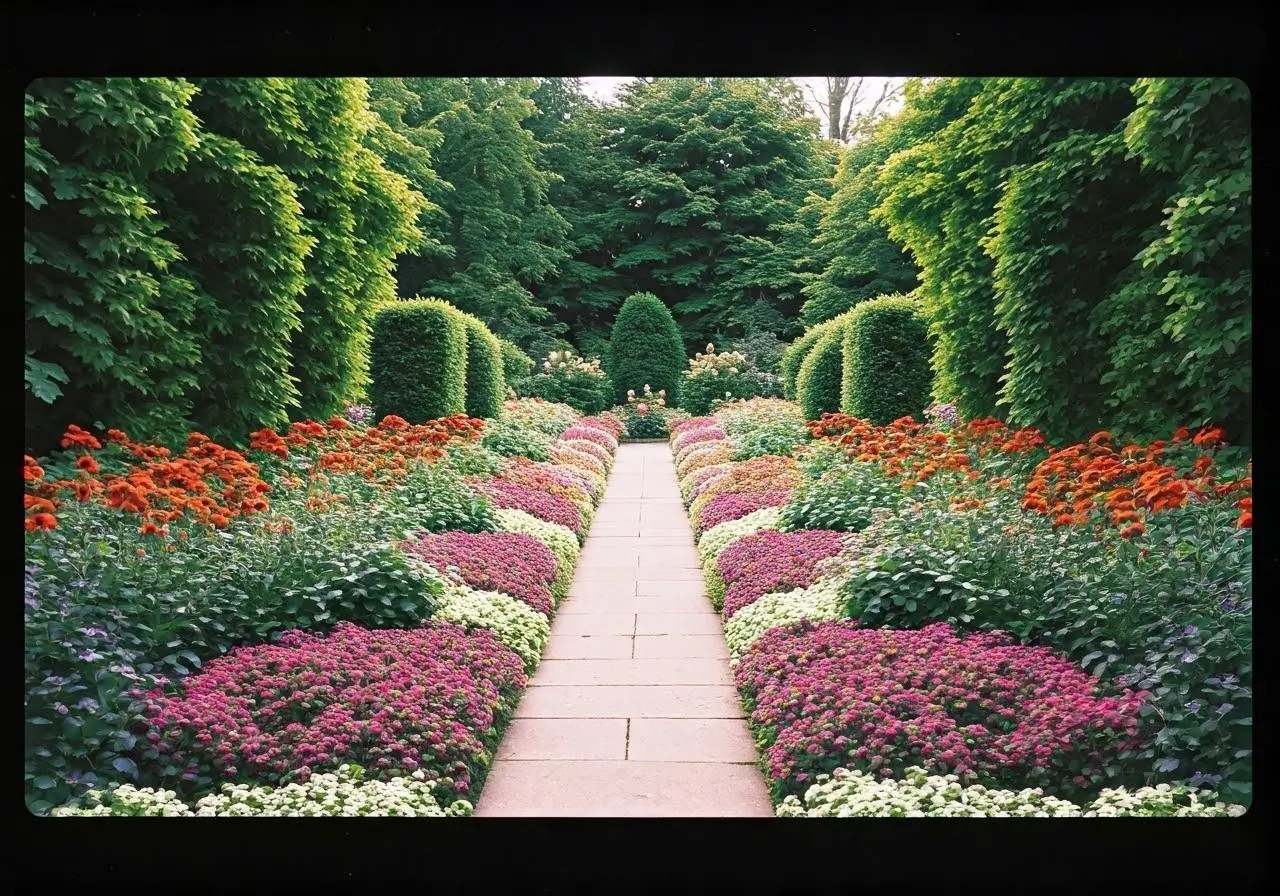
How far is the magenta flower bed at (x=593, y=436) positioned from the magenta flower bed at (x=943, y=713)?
9015mm

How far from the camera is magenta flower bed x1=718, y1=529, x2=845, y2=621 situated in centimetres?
559

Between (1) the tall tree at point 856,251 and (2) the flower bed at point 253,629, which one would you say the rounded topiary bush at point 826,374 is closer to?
(1) the tall tree at point 856,251

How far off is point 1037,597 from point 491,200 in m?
16.1

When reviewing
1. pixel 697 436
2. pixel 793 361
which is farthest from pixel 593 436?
pixel 793 361

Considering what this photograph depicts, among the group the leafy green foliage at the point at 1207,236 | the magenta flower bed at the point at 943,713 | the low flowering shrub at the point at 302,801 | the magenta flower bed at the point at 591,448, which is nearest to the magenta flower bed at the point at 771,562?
the magenta flower bed at the point at 943,713

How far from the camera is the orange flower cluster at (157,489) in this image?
3801mm

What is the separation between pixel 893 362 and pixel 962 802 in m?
7.63

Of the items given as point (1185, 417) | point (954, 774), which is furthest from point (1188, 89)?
point (954, 774)

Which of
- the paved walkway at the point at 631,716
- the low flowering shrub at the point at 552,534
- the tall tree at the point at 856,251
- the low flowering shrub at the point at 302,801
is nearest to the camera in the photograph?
the low flowering shrub at the point at 302,801

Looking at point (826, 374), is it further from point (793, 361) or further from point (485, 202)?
point (485, 202)

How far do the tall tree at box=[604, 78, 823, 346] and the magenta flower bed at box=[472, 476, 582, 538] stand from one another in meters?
12.3

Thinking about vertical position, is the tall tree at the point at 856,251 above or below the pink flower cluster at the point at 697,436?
above

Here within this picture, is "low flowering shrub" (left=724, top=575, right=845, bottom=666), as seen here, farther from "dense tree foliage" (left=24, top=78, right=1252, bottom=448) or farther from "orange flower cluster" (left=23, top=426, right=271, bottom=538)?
"orange flower cluster" (left=23, top=426, right=271, bottom=538)
